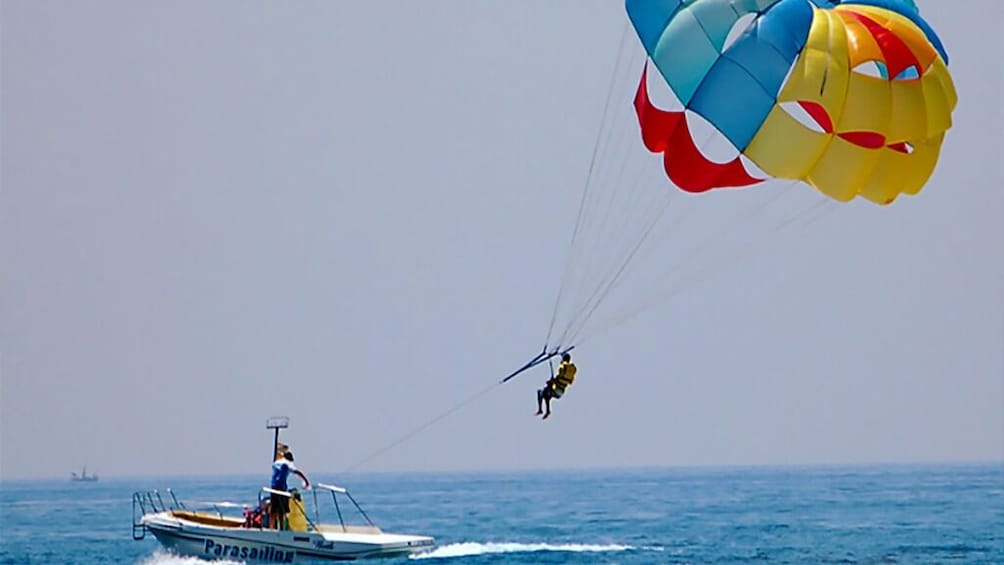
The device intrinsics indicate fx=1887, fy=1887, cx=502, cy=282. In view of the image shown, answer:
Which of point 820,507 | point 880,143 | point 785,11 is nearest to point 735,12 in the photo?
point 785,11

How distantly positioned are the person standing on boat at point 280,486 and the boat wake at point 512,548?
13.2 feet

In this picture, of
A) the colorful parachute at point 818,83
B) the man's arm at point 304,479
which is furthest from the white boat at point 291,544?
the colorful parachute at point 818,83

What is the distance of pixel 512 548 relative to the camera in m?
33.6

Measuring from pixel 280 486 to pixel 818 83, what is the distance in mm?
9943

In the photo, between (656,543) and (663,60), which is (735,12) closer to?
(663,60)

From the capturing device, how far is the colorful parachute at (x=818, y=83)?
2152 cm

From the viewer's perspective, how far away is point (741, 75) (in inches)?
853

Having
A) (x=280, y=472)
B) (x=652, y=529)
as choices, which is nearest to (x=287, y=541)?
(x=280, y=472)

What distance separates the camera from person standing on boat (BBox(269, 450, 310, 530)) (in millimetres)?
26234

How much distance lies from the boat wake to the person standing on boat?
13.2ft

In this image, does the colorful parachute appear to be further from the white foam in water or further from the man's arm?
the white foam in water

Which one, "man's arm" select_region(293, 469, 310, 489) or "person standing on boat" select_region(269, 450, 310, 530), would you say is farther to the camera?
"person standing on boat" select_region(269, 450, 310, 530)

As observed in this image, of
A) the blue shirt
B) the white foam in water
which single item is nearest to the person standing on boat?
the blue shirt

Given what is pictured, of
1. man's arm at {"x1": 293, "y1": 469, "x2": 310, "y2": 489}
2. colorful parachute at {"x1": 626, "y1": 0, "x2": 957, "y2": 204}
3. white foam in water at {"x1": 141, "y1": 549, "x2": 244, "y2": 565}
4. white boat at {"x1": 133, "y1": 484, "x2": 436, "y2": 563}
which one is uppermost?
colorful parachute at {"x1": 626, "y1": 0, "x2": 957, "y2": 204}
